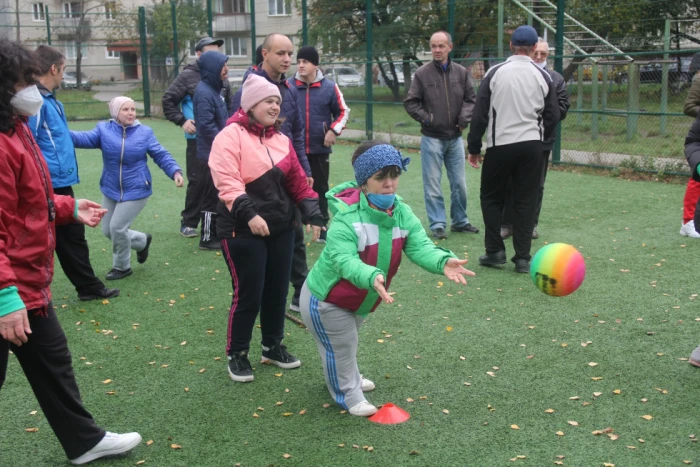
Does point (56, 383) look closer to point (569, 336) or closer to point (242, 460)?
point (242, 460)

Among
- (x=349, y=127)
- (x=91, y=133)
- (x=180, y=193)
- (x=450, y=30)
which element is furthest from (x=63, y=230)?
(x=349, y=127)

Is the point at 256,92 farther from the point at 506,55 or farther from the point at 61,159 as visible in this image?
the point at 506,55

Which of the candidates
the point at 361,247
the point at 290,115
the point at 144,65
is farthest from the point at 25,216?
the point at 144,65

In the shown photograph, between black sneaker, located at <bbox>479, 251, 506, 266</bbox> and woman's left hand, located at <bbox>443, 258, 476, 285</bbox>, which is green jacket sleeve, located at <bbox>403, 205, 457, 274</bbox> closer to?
woman's left hand, located at <bbox>443, 258, 476, 285</bbox>

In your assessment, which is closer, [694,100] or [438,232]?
[694,100]

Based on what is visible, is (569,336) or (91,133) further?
(91,133)

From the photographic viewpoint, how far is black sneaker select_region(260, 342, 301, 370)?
4727 mm

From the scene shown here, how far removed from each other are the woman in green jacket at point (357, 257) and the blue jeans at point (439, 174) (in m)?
4.30

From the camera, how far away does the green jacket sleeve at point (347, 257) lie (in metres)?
3.53

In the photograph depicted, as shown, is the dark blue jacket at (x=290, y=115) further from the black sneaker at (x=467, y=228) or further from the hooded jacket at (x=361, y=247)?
the black sneaker at (x=467, y=228)

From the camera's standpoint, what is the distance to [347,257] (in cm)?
365

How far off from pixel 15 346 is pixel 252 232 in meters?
1.45

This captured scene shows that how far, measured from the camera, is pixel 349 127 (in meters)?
17.9

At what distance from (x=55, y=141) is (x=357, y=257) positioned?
327 centimetres
